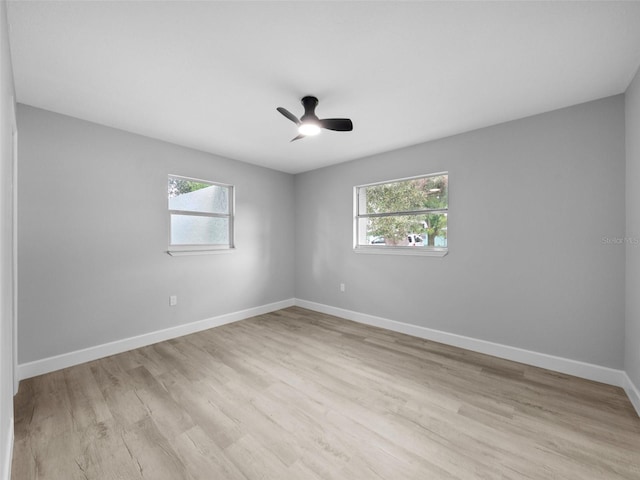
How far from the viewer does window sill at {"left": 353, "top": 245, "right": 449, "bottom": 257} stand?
3270 millimetres

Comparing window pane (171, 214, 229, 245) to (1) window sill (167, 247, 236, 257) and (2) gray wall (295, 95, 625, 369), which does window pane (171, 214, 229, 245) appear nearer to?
(1) window sill (167, 247, 236, 257)

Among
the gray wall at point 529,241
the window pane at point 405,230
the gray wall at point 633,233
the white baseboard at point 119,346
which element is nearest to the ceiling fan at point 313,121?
the gray wall at point 529,241

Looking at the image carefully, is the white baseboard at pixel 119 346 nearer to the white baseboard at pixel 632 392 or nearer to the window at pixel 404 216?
the window at pixel 404 216

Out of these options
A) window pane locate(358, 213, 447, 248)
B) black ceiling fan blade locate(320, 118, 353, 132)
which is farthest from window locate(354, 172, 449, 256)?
black ceiling fan blade locate(320, 118, 353, 132)

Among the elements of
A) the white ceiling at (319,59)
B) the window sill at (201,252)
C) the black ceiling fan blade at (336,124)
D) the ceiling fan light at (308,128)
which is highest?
the white ceiling at (319,59)

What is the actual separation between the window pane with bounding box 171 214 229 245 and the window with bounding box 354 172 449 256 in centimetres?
204

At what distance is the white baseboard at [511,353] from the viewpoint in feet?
7.57

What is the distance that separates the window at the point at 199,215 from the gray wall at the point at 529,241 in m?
2.35

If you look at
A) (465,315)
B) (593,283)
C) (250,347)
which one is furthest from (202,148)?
(593,283)

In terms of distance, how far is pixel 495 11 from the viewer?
1.44 meters

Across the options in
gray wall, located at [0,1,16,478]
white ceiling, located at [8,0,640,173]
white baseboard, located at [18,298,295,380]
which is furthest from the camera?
white baseboard, located at [18,298,295,380]

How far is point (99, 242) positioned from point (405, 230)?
143 inches

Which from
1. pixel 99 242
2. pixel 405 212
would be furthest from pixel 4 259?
pixel 405 212

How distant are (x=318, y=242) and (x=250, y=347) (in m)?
2.09
